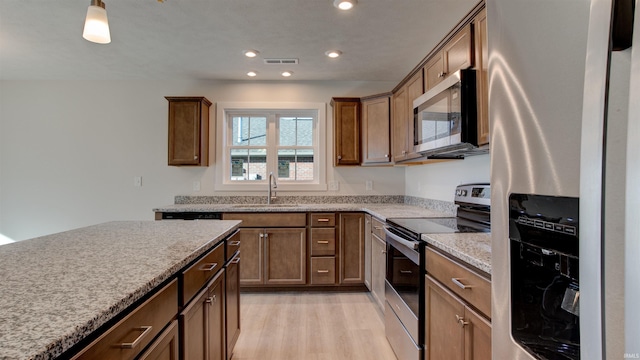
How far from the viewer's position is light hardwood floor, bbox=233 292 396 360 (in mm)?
2062

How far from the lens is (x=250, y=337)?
226cm

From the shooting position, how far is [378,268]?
2676mm

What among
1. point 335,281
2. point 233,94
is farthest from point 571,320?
point 233,94

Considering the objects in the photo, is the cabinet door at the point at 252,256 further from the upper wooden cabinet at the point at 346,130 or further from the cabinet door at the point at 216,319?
the cabinet door at the point at 216,319

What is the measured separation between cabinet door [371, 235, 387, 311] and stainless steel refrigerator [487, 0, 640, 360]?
177cm

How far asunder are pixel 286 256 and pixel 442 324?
1953 mm

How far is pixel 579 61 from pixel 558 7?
0.13 meters

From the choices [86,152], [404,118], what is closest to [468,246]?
[404,118]

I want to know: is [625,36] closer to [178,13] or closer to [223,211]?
[178,13]

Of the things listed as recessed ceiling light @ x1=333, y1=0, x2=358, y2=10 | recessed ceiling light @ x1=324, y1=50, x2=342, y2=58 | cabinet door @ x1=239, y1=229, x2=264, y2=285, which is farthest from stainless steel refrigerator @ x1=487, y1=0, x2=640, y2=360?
cabinet door @ x1=239, y1=229, x2=264, y2=285

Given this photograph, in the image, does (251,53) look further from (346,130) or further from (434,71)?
(434,71)

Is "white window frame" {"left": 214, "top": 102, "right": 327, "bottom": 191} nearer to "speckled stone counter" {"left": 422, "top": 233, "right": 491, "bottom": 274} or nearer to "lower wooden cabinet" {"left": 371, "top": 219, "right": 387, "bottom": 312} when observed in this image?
"lower wooden cabinet" {"left": 371, "top": 219, "right": 387, "bottom": 312}

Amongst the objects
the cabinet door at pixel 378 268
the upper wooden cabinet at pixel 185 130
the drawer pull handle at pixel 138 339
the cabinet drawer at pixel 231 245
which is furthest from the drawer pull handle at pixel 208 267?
the upper wooden cabinet at pixel 185 130

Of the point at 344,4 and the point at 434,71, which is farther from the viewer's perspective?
the point at 434,71
